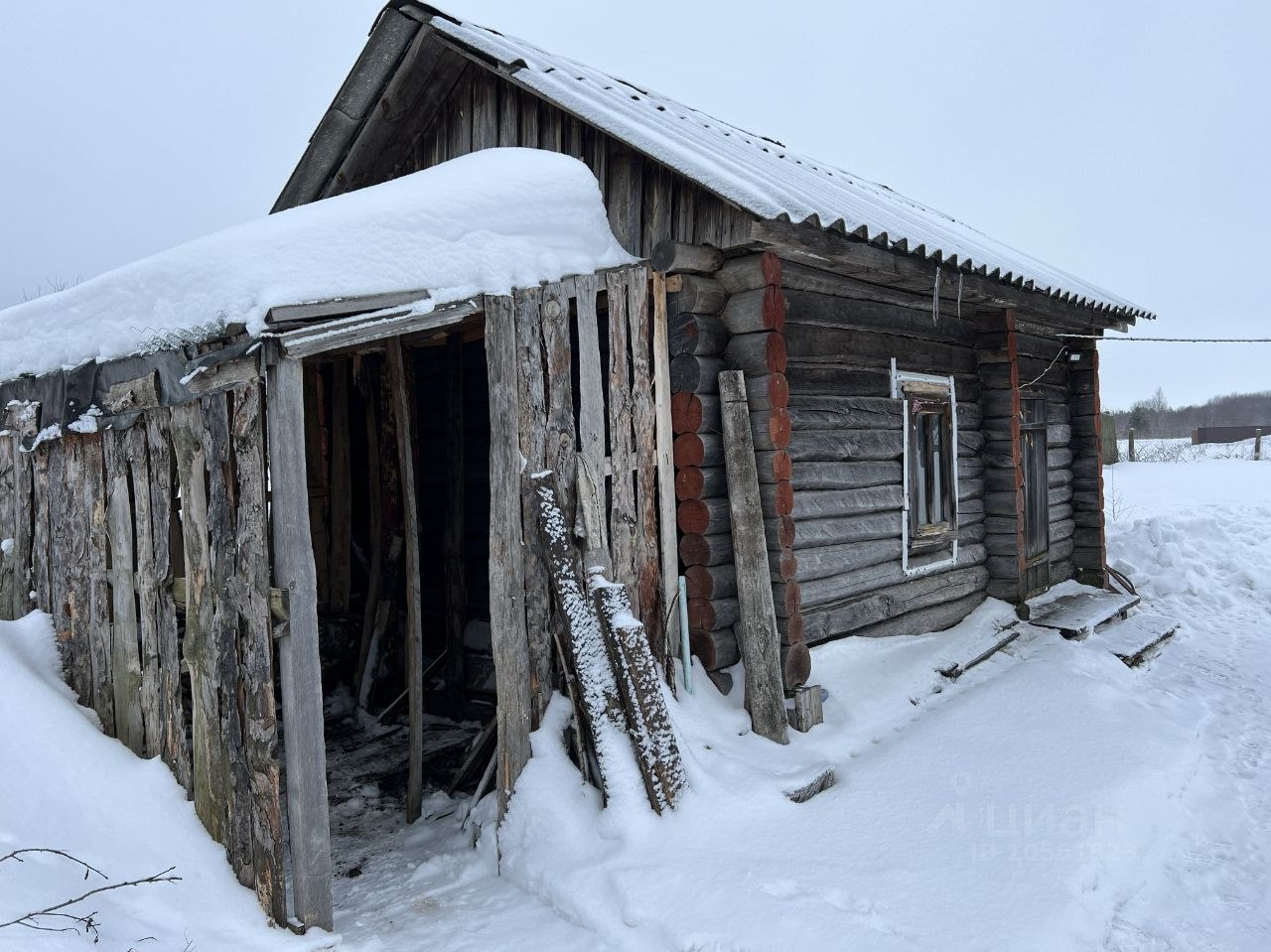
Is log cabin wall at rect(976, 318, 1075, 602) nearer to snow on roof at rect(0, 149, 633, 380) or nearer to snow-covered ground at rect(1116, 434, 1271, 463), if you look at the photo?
snow on roof at rect(0, 149, 633, 380)

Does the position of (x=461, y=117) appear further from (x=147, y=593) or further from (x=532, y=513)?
(x=147, y=593)

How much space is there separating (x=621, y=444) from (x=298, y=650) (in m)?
2.15

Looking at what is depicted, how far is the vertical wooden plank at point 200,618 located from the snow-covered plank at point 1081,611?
670 cm

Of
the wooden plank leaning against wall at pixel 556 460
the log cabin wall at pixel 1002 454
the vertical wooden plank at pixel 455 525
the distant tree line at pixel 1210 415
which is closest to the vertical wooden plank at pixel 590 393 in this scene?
the wooden plank leaning against wall at pixel 556 460

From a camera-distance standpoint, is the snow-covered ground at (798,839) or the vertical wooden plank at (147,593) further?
the vertical wooden plank at (147,593)

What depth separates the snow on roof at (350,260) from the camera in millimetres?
3426

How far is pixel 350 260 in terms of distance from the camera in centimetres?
367

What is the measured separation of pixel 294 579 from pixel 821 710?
327 centimetres

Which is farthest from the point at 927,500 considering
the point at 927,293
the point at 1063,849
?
the point at 1063,849

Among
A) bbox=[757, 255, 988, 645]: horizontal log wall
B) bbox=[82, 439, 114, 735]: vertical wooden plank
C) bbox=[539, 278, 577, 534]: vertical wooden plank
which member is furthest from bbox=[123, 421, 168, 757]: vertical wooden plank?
bbox=[757, 255, 988, 645]: horizontal log wall

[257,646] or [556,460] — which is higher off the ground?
[556,460]

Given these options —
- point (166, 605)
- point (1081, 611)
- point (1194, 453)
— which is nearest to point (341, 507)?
point (166, 605)

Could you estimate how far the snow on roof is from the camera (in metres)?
3.43

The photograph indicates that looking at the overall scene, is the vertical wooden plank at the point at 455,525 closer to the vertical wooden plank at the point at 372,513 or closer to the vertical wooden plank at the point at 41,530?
the vertical wooden plank at the point at 372,513
